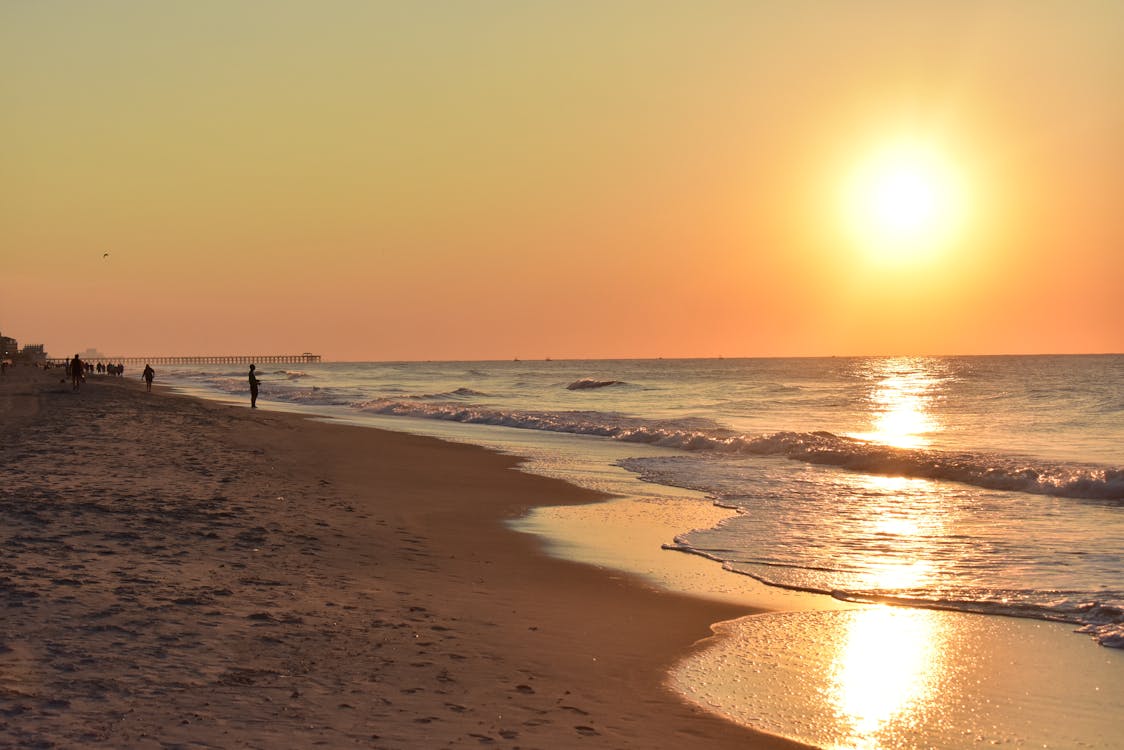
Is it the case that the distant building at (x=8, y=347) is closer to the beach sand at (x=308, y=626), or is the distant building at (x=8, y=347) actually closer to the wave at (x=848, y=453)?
the wave at (x=848, y=453)

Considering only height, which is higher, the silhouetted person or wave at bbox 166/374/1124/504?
the silhouetted person

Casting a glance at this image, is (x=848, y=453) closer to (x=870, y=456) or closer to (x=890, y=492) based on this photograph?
(x=870, y=456)

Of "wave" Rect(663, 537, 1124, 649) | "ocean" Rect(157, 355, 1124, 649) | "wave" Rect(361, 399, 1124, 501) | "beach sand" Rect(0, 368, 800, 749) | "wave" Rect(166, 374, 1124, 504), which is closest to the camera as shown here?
"beach sand" Rect(0, 368, 800, 749)

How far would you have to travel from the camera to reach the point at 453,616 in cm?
919

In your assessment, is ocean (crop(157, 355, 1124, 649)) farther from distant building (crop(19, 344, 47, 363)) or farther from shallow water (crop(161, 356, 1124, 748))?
distant building (crop(19, 344, 47, 363))

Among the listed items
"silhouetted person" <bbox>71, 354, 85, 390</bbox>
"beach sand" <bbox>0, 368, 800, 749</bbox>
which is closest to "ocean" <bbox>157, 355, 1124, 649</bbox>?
"beach sand" <bbox>0, 368, 800, 749</bbox>

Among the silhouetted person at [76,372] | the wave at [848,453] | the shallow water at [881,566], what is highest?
the silhouetted person at [76,372]

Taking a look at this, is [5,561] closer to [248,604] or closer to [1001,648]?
[248,604]

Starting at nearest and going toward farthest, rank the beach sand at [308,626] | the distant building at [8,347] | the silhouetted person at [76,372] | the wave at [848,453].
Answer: the beach sand at [308,626] → the wave at [848,453] → the silhouetted person at [76,372] → the distant building at [8,347]

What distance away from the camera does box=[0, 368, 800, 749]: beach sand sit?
19.7 ft

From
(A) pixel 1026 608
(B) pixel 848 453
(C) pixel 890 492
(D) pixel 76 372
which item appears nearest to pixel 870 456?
(B) pixel 848 453

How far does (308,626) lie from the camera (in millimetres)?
8219

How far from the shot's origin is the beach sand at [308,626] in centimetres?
601

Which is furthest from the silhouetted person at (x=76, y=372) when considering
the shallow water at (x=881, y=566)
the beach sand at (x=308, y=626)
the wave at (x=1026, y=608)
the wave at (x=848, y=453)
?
the wave at (x=1026, y=608)
